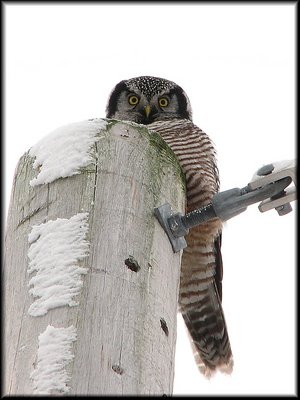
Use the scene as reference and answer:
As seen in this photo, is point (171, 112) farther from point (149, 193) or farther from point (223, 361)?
point (149, 193)

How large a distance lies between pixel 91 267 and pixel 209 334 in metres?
2.64

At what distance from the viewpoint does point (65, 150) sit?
280 centimetres

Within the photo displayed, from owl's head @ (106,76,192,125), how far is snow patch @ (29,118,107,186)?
3.24 metres

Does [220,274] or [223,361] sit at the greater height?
[220,274]

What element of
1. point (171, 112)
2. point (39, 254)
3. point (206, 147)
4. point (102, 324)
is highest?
point (171, 112)

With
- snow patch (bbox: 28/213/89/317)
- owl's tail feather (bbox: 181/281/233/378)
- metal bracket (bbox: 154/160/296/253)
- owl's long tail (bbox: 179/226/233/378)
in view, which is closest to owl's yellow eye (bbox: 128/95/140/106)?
owl's long tail (bbox: 179/226/233/378)

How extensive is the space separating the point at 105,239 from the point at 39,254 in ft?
0.71

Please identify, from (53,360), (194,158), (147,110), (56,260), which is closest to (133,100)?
(147,110)

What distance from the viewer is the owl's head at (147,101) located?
6.31 meters

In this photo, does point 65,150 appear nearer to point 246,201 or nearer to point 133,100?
point 246,201

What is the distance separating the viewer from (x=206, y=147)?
483cm

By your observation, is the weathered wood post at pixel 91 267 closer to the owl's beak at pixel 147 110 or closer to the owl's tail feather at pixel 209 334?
the owl's tail feather at pixel 209 334

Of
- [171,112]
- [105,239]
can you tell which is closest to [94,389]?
[105,239]

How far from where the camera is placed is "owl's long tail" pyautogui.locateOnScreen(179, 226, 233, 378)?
4.56m
